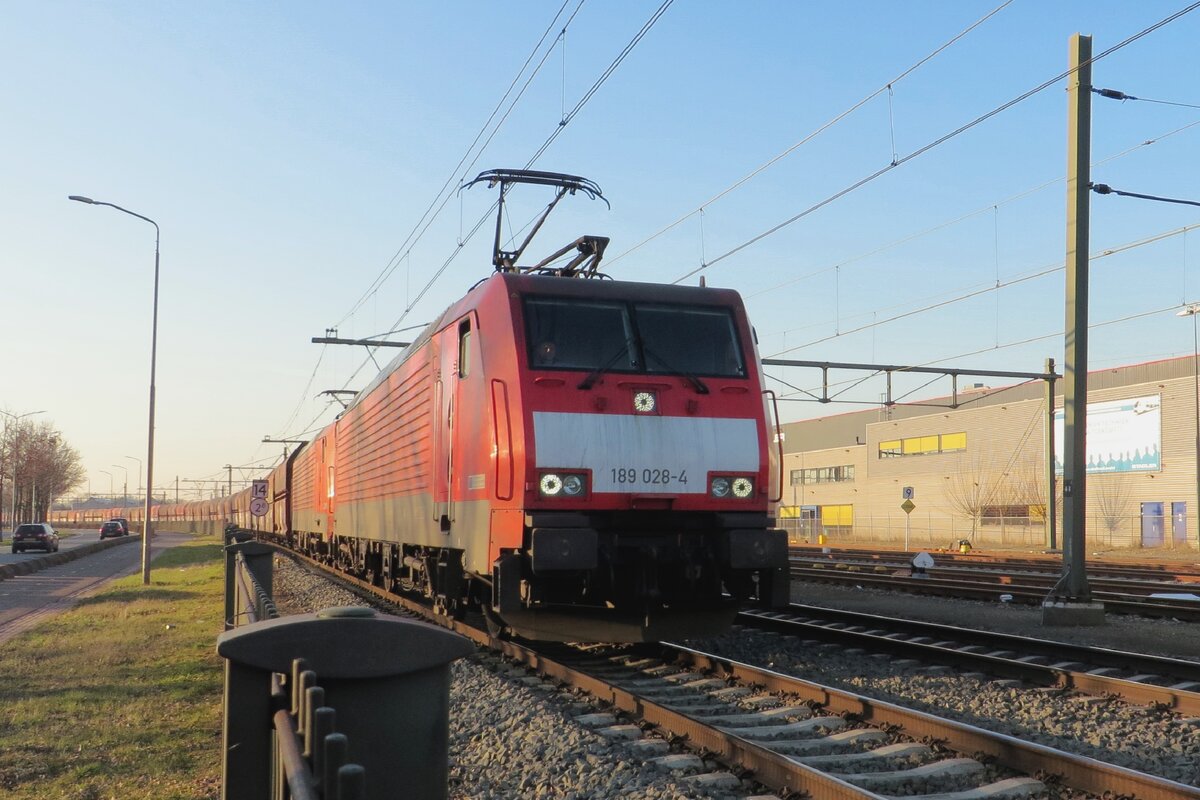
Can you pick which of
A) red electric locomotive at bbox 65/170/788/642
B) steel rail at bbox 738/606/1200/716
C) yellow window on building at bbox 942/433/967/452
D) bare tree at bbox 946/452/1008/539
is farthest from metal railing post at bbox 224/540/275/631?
yellow window on building at bbox 942/433/967/452

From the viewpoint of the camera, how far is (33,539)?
4188cm

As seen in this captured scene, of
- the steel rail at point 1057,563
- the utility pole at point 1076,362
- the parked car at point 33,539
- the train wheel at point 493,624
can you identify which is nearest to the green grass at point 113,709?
the train wheel at point 493,624

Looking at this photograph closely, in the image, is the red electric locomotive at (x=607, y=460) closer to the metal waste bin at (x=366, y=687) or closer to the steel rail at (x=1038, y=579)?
the metal waste bin at (x=366, y=687)

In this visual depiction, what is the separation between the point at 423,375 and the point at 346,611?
29.8ft

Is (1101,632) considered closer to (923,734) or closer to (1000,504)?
(923,734)

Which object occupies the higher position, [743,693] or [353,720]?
[353,720]

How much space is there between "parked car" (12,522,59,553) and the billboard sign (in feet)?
129

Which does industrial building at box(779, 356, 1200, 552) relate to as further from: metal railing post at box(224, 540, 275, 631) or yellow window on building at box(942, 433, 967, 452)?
metal railing post at box(224, 540, 275, 631)

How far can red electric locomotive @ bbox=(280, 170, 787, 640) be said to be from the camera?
8453 millimetres

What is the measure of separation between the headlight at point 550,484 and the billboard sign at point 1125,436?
38.3 meters

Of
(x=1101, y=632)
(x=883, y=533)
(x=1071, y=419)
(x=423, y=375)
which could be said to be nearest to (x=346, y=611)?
(x=423, y=375)

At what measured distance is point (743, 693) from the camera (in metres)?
7.82

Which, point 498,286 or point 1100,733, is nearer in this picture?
point 1100,733

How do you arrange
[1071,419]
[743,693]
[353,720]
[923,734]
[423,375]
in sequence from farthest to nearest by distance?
[1071,419] < [423,375] < [743,693] < [923,734] < [353,720]
